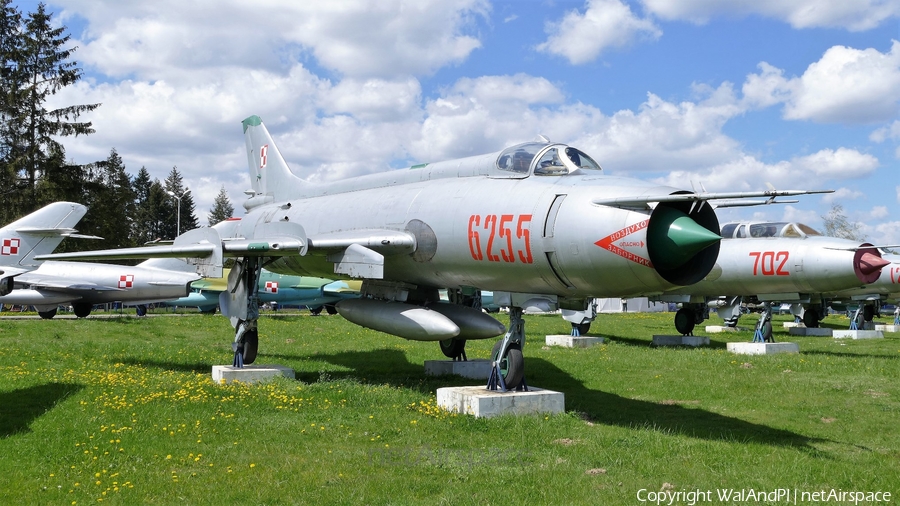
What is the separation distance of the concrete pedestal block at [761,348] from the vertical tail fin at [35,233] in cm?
1787

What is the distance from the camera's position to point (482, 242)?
8.94 metres

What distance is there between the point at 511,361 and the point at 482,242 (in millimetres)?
1571

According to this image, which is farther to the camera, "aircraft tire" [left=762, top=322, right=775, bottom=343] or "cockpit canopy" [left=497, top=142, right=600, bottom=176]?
"aircraft tire" [left=762, top=322, right=775, bottom=343]

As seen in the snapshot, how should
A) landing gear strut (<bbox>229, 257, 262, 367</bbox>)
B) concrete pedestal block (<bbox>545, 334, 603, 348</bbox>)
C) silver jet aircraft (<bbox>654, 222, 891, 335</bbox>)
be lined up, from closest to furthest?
1. landing gear strut (<bbox>229, 257, 262, 367</bbox>)
2. silver jet aircraft (<bbox>654, 222, 891, 335</bbox>)
3. concrete pedestal block (<bbox>545, 334, 603, 348</bbox>)

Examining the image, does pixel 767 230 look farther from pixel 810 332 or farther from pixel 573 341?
pixel 810 332

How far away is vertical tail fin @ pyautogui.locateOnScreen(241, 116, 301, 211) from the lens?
16297 millimetres

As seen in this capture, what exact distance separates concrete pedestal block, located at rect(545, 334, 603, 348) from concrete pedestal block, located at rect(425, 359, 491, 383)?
685 cm

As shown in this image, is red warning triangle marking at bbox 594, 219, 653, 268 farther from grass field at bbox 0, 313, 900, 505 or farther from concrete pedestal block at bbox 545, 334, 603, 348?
concrete pedestal block at bbox 545, 334, 603, 348

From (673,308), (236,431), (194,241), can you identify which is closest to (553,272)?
(236,431)

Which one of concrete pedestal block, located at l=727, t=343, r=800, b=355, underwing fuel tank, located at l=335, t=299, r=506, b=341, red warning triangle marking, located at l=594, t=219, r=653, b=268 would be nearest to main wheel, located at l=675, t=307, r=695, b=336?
concrete pedestal block, located at l=727, t=343, r=800, b=355

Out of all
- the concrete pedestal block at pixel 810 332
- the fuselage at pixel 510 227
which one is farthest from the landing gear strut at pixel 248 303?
the concrete pedestal block at pixel 810 332

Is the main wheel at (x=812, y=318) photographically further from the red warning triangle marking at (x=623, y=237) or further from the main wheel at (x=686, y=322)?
the red warning triangle marking at (x=623, y=237)

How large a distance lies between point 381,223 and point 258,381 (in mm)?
3223

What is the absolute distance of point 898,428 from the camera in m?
8.51
